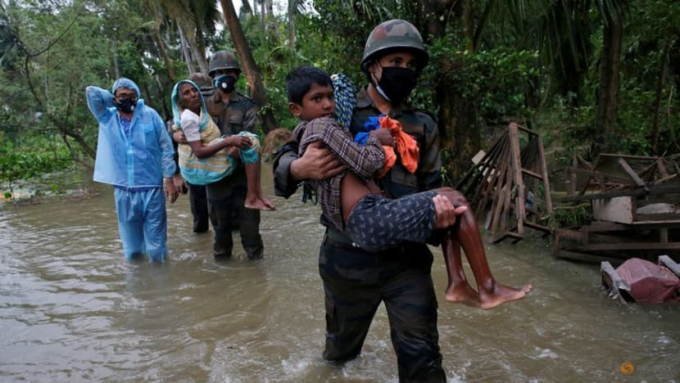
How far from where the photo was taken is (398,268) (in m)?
2.32

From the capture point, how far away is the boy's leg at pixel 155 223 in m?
4.75

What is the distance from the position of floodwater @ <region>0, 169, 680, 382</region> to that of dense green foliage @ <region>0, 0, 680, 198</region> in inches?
92.2

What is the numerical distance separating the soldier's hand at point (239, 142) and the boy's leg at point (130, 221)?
108cm

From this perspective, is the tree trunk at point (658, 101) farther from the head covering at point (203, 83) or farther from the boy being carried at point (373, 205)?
the boy being carried at point (373, 205)

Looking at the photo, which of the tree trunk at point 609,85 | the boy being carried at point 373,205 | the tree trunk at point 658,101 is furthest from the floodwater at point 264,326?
the tree trunk at point 658,101

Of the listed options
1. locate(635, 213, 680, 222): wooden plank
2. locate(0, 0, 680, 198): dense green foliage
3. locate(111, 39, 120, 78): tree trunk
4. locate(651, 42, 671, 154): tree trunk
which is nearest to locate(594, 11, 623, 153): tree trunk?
locate(0, 0, 680, 198): dense green foliage

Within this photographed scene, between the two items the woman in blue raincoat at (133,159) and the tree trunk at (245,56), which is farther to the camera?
the tree trunk at (245,56)

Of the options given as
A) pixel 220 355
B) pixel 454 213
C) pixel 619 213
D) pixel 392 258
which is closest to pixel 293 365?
pixel 220 355

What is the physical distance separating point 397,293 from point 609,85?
836 cm

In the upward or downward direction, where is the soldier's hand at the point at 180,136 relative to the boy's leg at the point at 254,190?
upward

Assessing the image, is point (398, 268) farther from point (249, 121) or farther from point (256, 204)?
point (249, 121)

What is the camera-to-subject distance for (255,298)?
427 centimetres

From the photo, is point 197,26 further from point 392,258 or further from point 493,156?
point 392,258

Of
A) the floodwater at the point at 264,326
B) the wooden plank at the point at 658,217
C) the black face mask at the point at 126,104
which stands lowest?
the floodwater at the point at 264,326
